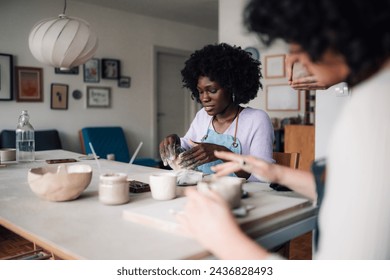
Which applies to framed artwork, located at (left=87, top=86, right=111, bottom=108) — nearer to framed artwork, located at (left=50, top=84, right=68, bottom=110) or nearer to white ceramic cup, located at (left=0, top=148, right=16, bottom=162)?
framed artwork, located at (left=50, top=84, right=68, bottom=110)

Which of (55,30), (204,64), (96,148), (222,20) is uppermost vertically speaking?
(222,20)

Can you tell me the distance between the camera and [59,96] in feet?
16.2

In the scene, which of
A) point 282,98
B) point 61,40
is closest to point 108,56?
point 282,98

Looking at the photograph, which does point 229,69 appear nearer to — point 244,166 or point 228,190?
point 244,166

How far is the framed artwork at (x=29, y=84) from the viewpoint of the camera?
4.58 meters

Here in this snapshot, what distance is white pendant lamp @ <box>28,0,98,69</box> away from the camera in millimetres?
2305

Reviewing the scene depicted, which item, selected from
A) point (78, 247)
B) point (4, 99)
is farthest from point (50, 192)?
point (4, 99)

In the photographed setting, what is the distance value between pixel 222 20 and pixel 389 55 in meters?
4.74

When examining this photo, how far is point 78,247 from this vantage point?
0.86m

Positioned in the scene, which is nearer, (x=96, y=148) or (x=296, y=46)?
(x=296, y=46)

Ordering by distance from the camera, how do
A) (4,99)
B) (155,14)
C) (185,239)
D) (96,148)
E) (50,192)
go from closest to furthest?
(185,239), (50,192), (4,99), (96,148), (155,14)

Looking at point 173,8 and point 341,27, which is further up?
point 173,8

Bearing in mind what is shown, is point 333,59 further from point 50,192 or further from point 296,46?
point 50,192

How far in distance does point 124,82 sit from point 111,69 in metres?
0.29
